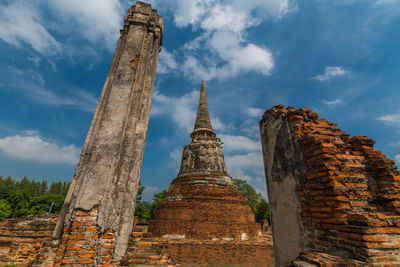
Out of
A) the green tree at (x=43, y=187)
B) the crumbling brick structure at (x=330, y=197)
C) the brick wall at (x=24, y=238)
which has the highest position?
the green tree at (x=43, y=187)

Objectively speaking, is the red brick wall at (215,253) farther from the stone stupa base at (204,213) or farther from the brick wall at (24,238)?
the brick wall at (24,238)

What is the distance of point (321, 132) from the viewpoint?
3.48 m

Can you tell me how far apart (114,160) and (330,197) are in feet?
10.9

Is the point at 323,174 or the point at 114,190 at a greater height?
the point at 323,174

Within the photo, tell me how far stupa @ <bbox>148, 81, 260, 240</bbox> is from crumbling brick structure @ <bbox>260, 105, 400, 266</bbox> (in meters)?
Result: 7.85

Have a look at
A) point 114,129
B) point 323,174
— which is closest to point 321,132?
point 323,174

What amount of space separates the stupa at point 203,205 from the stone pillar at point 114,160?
820cm

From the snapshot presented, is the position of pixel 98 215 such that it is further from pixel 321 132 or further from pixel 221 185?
pixel 221 185

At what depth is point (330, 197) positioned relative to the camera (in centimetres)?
265

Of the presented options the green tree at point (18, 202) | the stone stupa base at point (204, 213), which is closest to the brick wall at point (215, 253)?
the stone stupa base at point (204, 213)

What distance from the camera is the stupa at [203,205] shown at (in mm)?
10938

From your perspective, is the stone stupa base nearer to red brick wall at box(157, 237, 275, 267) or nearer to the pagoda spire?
red brick wall at box(157, 237, 275, 267)

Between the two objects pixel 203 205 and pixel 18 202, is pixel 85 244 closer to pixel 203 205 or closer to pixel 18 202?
pixel 203 205

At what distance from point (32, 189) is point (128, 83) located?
232 feet
